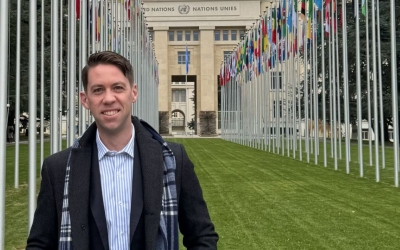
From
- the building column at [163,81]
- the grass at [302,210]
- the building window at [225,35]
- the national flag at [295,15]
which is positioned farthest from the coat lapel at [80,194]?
the building window at [225,35]

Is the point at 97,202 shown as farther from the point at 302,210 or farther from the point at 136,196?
the point at 302,210

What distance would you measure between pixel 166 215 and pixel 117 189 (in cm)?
20

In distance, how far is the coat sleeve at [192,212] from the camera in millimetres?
2229

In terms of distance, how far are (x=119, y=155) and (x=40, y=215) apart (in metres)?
0.38

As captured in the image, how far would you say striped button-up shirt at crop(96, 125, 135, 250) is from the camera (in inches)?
81.4

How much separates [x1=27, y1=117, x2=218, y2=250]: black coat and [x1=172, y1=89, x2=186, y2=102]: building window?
88.3 meters

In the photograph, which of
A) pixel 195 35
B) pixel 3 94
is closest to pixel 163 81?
pixel 195 35

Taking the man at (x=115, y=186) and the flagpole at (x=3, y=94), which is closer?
the man at (x=115, y=186)

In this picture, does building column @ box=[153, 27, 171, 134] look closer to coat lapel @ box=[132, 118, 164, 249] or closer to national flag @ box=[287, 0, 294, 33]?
national flag @ box=[287, 0, 294, 33]

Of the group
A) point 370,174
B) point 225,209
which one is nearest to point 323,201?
point 225,209

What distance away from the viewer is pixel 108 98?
7.03ft

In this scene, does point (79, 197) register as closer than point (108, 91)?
Yes

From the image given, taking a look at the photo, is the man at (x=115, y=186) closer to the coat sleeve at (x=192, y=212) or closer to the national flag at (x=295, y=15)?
the coat sleeve at (x=192, y=212)

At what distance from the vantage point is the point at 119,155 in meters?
2.16
